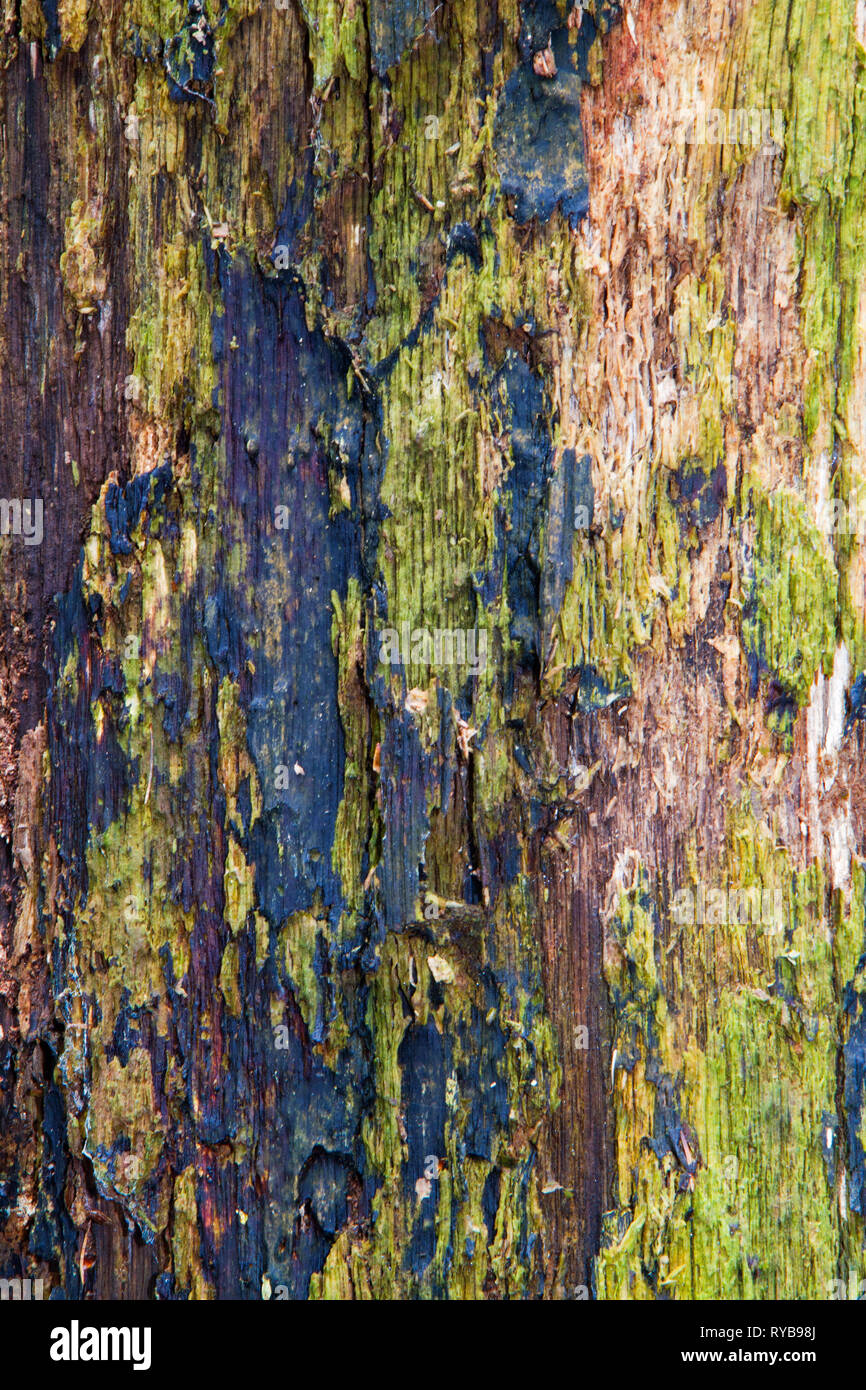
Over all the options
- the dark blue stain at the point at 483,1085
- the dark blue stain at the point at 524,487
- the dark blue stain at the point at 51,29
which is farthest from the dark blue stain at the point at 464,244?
the dark blue stain at the point at 483,1085

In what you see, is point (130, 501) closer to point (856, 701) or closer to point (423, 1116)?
point (423, 1116)

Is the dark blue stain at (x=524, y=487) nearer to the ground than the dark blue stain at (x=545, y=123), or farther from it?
nearer to the ground

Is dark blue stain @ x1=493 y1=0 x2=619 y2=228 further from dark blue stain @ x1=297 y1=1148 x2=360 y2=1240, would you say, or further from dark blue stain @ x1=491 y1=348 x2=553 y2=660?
dark blue stain @ x1=297 y1=1148 x2=360 y2=1240

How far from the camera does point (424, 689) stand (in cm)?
169

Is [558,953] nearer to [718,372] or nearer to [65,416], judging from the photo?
[718,372]

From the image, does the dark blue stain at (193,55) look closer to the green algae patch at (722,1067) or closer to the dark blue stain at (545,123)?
the dark blue stain at (545,123)

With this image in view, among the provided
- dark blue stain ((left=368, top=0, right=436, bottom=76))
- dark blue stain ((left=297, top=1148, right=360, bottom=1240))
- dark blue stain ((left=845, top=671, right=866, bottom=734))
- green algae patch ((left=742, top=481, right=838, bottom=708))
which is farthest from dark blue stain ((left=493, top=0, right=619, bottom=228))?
dark blue stain ((left=297, top=1148, right=360, bottom=1240))

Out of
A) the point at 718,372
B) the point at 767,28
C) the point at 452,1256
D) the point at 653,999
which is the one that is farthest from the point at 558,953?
the point at 767,28

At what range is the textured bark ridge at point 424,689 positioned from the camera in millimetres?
1676

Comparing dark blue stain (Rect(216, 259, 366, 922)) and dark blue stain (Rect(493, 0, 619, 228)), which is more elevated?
dark blue stain (Rect(493, 0, 619, 228))

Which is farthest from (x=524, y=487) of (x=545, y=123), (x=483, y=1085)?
(x=483, y=1085)

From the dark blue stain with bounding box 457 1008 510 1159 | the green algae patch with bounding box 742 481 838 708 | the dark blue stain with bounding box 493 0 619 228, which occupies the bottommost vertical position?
the dark blue stain with bounding box 457 1008 510 1159

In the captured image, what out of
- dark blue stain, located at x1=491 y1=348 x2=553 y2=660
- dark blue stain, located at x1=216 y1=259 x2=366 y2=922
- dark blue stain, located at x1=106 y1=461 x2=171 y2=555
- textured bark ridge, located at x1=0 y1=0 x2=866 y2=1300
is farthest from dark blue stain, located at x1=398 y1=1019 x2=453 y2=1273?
dark blue stain, located at x1=106 y1=461 x2=171 y2=555

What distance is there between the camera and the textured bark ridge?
168 cm
